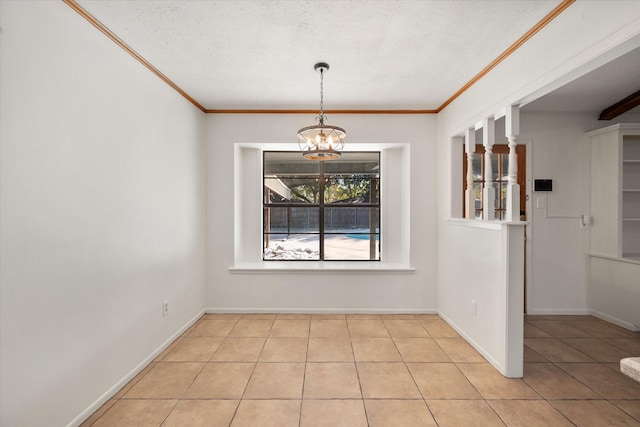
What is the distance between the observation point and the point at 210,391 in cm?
211

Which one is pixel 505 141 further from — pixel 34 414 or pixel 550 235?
pixel 34 414

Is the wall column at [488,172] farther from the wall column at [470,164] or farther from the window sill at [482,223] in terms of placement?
the wall column at [470,164]

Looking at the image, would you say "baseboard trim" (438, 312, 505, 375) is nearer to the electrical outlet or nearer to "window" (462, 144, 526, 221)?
"window" (462, 144, 526, 221)

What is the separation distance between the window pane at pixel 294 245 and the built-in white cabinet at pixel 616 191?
10.9ft

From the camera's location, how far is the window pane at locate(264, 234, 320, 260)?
4285mm

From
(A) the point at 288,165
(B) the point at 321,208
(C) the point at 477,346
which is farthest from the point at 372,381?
(A) the point at 288,165

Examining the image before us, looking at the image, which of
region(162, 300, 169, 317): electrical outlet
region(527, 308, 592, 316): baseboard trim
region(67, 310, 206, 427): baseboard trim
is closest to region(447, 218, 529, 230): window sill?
region(527, 308, 592, 316): baseboard trim

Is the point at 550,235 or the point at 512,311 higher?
the point at 550,235

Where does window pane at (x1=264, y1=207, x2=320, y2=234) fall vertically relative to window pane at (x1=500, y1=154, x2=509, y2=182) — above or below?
below

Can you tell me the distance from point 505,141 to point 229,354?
3.74 meters

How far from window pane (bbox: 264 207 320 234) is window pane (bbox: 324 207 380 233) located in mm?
184

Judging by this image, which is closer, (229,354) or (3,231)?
(3,231)

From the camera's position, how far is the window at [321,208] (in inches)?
168

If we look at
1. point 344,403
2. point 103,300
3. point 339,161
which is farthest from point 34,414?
point 339,161
